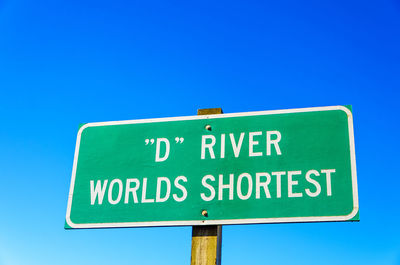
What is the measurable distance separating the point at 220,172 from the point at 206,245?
0.57 metres

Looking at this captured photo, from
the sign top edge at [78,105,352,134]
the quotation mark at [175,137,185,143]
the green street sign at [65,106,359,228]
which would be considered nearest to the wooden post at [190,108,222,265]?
the green street sign at [65,106,359,228]

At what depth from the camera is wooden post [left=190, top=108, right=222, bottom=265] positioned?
3.49m

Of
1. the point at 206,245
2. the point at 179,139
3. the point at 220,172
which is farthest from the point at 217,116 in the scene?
the point at 206,245

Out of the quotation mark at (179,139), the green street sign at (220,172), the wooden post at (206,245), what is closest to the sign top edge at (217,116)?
the green street sign at (220,172)

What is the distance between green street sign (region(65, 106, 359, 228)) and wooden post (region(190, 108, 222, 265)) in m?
0.08

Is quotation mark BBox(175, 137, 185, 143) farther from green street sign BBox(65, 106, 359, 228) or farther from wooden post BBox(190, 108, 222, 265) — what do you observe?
wooden post BBox(190, 108, 222, 265)

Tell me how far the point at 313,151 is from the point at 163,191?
1.20 metres

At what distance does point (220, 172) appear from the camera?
3721 millimetres

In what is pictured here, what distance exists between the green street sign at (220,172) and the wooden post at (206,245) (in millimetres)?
76

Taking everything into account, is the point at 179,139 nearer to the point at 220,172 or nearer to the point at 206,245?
the point at 220,172

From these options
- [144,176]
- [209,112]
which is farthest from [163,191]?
[209,112]

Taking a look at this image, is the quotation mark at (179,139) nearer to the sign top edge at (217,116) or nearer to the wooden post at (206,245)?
the sign top edge at (217,116)

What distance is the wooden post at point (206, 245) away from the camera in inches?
137

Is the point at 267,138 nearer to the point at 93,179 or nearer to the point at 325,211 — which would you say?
the point at 325,211
